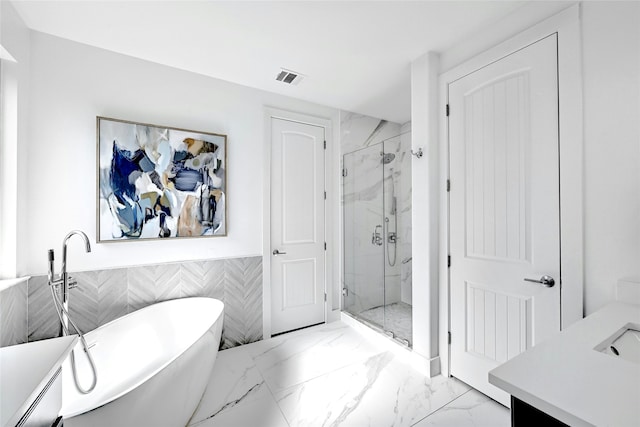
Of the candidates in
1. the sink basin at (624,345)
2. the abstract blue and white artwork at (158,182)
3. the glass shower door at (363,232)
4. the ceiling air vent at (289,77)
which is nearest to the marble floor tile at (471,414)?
the sink basin at (624,345)

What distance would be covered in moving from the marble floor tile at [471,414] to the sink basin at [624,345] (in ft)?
3.12

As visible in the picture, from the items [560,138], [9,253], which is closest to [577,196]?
[560,138]

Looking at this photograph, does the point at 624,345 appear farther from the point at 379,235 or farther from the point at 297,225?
the point at 297,225

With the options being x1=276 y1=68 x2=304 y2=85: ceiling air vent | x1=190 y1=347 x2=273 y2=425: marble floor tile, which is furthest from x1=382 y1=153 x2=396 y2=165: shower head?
x1=190 y1=347 x2=273 y2=425: marble floor tile

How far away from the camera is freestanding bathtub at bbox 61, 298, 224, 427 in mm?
1188

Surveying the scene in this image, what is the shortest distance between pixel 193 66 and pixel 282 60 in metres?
0.76

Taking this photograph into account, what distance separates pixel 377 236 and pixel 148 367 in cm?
228

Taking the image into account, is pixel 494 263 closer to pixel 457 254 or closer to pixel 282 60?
pixel 457 254

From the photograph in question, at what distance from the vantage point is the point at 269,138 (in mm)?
2725

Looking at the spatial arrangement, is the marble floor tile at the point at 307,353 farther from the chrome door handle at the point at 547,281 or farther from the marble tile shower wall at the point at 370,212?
the chrome door handle at the point at 547,281

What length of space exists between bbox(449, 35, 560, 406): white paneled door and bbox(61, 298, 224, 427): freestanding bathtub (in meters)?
1.81

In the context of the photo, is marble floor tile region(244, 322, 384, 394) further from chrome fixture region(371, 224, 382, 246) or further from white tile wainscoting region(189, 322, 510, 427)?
chrome fixture region(371, 224, 382, 246)

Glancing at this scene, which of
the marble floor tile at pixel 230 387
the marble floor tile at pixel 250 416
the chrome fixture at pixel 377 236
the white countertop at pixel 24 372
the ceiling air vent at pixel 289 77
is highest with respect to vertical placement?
the ceiling air vent at pixel 289 77

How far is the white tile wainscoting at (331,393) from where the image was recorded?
164 cm
